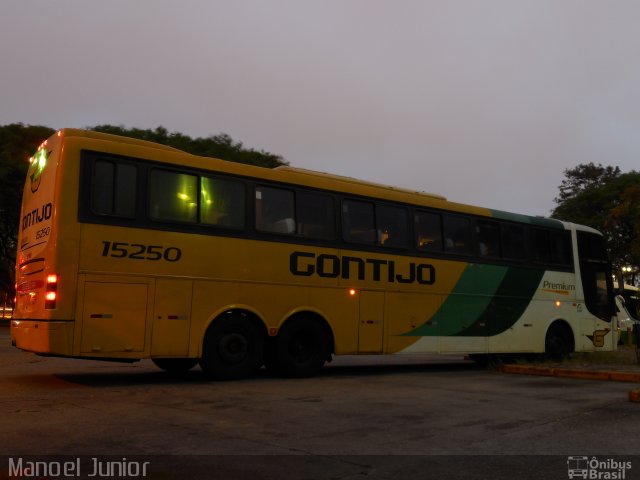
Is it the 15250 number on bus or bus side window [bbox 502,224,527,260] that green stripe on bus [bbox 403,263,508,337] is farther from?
the 15250 number on bus

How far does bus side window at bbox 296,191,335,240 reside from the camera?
36.3 feet

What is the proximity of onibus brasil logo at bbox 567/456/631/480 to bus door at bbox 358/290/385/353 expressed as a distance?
672cm

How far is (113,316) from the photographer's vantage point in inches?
Result: 348

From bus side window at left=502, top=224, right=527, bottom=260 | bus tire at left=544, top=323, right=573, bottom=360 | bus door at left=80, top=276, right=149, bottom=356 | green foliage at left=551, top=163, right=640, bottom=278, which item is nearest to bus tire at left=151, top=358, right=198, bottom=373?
bus door at left=80, top=276, right=149, bottom=356

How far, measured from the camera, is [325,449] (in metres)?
5.35

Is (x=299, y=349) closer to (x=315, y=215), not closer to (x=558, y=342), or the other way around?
(x=315, y=215)

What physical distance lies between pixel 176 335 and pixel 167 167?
2619mm

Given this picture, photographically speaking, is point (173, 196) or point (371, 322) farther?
point (371, 322)

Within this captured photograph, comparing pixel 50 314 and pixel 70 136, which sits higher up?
pixel 70 136

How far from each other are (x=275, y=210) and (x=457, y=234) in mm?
4673

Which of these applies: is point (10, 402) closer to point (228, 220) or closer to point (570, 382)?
Answer: point (228, 220)

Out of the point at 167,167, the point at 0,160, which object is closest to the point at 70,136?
the point at 167,167

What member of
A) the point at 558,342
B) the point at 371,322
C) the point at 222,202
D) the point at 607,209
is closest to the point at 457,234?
the point at 371,322

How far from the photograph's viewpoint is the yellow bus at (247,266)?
8766mm
